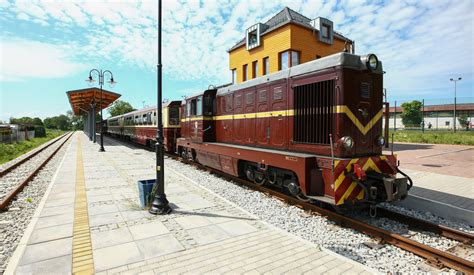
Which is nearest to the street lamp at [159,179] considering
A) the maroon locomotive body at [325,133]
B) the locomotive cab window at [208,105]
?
the maroon locomotive body at [325,133]

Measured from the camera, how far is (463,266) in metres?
3.83

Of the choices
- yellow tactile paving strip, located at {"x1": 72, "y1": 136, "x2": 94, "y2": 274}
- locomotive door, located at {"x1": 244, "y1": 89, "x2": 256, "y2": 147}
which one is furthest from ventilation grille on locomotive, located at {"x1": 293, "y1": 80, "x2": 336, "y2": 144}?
yellow tactile paving strip, located at {"x1": 72, "y1": 136, "x2": 94, "y2": 274}

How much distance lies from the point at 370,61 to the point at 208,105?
21.4 feet

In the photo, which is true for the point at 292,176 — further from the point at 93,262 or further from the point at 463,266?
the point at 93,262

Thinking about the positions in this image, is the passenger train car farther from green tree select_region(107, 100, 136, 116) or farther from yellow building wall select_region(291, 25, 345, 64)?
green tree select_region(107, 100, 136, 116)

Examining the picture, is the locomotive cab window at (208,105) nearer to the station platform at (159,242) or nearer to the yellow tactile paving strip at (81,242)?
the station platform at (159,242)

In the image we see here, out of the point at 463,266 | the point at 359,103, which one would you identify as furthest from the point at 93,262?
the point at 359,103

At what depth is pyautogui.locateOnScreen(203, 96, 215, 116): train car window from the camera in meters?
11.1

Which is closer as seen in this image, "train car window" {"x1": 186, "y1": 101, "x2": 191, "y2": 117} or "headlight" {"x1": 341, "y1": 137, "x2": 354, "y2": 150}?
"headlight" {"x1": 341, "y1": 137, "x2": 354, "y2": 150}

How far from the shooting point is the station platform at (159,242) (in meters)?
3.79

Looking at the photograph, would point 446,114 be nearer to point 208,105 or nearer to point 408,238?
point 208,105

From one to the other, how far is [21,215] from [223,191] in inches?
189

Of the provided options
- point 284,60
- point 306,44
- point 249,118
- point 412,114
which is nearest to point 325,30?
point 306,44

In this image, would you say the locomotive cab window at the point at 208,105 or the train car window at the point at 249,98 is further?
the locomotive cab window at the point at 208,105
